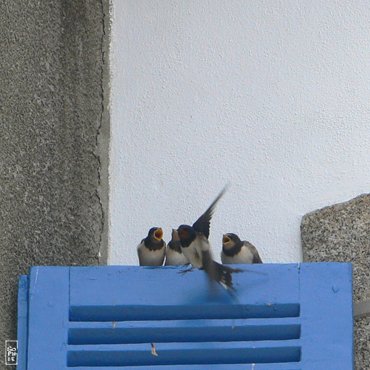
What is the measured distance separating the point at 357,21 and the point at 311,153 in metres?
0.31

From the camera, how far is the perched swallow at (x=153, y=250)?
8.27 ft

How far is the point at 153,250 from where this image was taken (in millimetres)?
2527

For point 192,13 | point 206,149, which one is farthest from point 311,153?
point 192,13

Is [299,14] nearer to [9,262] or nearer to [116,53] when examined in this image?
[116,53]

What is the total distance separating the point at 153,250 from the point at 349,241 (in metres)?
0.40

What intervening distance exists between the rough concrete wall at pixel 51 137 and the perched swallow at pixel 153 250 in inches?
7.7

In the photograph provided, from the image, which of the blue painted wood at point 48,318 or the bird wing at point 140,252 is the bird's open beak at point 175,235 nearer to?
the bird wing at point 140,252

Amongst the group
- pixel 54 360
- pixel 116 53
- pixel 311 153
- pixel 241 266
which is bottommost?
pixel 54 360

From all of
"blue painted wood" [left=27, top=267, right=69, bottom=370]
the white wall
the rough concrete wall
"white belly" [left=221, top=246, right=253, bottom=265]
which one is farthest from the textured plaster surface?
"blue painted wood" [left=27, top=267, right=69, bottom=370]

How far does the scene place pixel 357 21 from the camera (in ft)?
8.98

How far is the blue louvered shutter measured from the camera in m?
2.27

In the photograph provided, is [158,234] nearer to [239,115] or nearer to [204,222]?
[204,222]

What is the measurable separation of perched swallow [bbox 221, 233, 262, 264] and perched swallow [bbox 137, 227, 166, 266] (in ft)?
0.42

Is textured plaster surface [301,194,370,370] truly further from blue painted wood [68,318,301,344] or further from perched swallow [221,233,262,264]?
blue painted wood [68,318,301,344]
